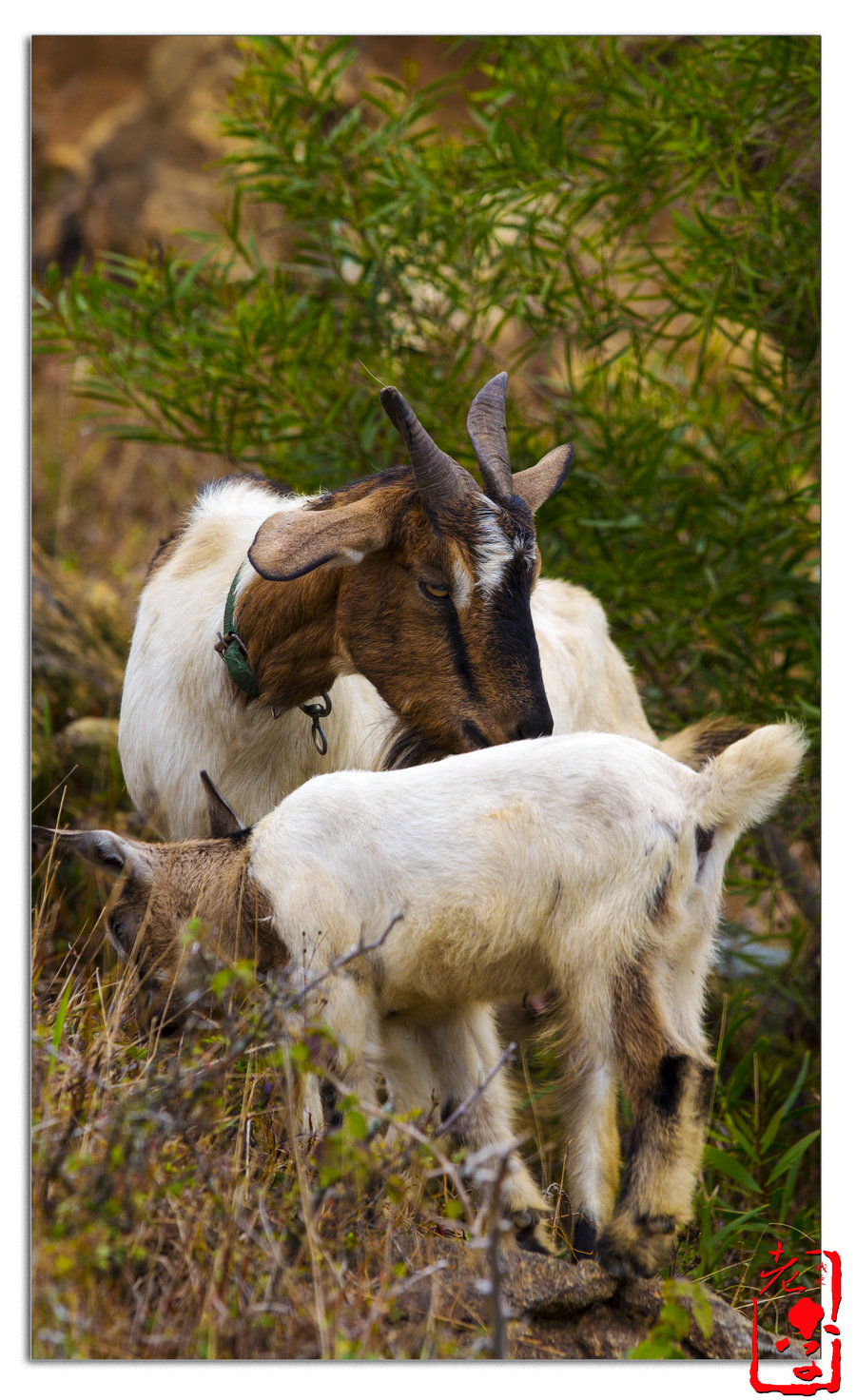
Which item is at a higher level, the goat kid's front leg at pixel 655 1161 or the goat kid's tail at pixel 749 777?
the goat kid's tail at pixel 749 777

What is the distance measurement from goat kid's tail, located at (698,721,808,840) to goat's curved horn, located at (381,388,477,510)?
0.69 meters

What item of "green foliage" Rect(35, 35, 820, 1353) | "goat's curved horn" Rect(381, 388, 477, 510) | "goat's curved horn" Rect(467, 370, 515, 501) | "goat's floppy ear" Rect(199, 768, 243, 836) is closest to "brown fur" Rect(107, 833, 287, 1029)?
"goat's floppy ear" Rect(199, 768, 243, 836)

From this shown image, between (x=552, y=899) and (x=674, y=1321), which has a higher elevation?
(x=552, y=899)

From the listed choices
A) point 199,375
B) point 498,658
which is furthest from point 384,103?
point 498,658

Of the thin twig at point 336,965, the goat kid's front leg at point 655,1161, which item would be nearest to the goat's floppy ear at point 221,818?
the thin twig at point 336,965

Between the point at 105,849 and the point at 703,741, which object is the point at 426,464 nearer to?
the point at 105,849

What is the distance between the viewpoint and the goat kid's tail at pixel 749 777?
212 centimetres

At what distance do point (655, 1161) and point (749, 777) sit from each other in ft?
2.05

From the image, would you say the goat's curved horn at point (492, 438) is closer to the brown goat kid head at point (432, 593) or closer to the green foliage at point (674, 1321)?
the brown goat kid head at point (432, 593)

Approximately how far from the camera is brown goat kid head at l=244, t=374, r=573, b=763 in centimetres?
237

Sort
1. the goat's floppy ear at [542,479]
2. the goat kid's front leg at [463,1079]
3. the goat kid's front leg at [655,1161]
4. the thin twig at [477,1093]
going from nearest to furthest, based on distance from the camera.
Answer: the thin twig at [477,1093] → the goat kid's front leg at [655,1161] → the goat kid's front leg at [463,1079] → the goat's floppy ear at [542,479]

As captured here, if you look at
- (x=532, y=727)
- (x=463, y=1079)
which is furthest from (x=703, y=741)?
(x=463, y=1079)

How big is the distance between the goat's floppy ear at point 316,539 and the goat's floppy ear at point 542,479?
1.11 feet

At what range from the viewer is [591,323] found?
145 inches
